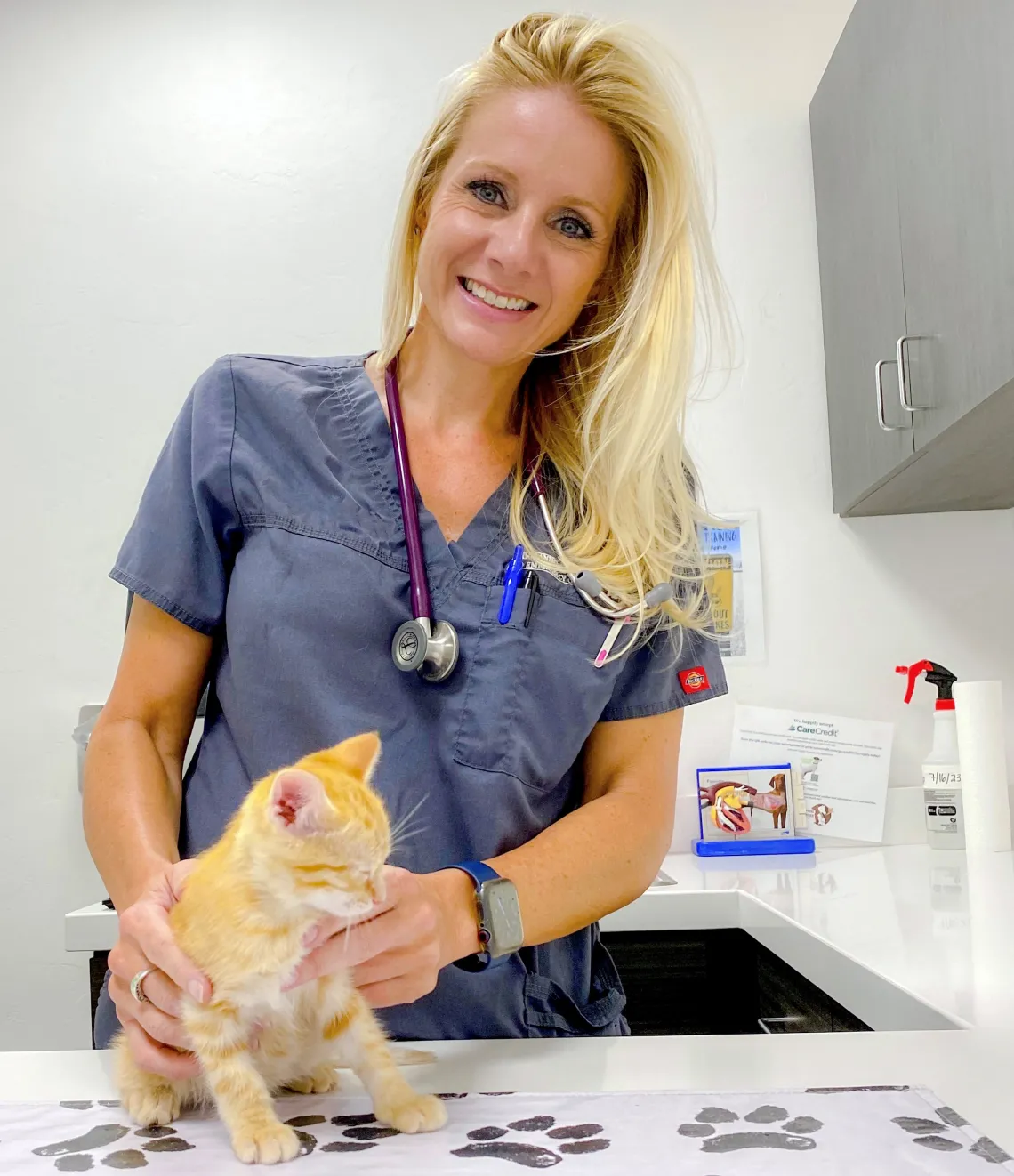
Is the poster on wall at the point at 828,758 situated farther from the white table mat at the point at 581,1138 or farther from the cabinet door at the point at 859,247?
the white table mat at the point at 581,1138

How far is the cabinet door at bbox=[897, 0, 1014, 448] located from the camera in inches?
60.5

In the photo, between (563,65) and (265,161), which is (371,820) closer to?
(563,65)

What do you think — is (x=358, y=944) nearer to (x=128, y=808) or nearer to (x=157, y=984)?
(x=157, y=984)

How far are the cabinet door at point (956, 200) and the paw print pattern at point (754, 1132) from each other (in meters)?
1.19

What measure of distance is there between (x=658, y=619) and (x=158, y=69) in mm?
2116

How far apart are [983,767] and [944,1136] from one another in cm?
Answer: 166

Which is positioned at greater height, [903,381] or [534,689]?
[903,381]

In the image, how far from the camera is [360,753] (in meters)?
0.70

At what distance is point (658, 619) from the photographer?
1077mm

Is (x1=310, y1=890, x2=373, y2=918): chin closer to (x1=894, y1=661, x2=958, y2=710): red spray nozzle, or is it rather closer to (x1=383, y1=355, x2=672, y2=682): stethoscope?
(x1=383, y1=355, x2=672, y2=682): stethoscope

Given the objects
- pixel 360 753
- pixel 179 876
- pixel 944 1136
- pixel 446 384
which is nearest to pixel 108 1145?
pixel 179 876

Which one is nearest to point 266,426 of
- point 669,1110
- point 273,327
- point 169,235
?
point 669,1110

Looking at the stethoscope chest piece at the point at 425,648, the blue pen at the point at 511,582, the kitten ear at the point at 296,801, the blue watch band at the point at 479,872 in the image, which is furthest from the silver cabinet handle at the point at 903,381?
the kitten ear at the point at 296,801

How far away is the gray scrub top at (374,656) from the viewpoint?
0.97m
